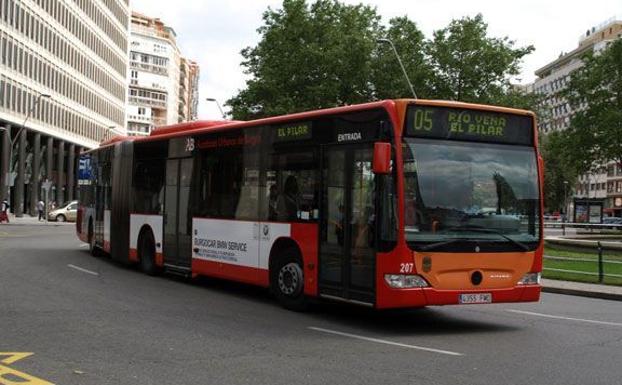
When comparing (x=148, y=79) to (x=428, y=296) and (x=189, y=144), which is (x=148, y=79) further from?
(x=428, y=296)

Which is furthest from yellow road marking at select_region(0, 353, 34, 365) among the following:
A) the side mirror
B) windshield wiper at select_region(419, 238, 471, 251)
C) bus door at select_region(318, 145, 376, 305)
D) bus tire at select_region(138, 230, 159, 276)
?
bus tire at select_region(138, 230, 159, 276)

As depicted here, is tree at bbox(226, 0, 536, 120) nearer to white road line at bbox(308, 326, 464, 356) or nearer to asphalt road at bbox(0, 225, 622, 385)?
asphalt road at bbox(0, 225, 622, 385)

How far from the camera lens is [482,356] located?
880 cm

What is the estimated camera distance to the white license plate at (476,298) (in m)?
10.5

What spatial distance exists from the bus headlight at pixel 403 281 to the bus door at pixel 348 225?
1.13 feet

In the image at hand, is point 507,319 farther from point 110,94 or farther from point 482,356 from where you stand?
point 110,94

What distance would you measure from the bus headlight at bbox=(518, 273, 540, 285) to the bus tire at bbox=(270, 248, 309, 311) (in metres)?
3.26

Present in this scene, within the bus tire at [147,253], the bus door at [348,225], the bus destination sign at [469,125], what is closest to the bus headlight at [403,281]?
the bus door at [348,225]

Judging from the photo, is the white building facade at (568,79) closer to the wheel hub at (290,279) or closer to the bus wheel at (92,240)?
the bus wheel at (92,240)

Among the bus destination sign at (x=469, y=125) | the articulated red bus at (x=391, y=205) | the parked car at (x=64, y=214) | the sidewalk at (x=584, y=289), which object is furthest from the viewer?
the parked car at (x=64, y=214)

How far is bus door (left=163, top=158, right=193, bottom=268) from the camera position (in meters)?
16.0

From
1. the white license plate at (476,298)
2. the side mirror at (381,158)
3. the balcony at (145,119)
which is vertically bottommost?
the white license plate at (476,298)

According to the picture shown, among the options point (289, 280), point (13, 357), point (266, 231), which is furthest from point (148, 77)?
point (13, 357)

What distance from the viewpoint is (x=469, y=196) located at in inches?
416
